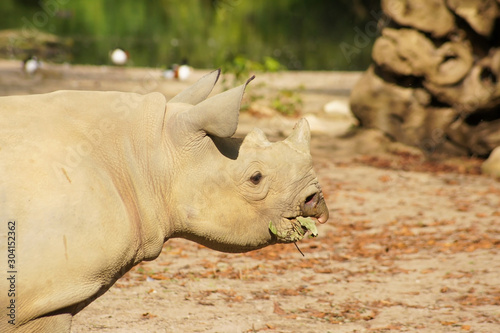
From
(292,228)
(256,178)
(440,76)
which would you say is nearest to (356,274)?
(292,228)

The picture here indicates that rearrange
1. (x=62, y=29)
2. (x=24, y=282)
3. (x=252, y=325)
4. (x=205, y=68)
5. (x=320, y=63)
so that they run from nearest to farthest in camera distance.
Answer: (x=24, y=282) < (x=252, y=325) < (x=205, y=68) < (x=320, y=63) < (x=62, y=29)

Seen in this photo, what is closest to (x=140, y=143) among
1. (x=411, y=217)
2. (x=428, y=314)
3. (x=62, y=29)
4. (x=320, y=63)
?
(x=428, y=314)

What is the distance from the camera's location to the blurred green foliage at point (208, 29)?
25859mm

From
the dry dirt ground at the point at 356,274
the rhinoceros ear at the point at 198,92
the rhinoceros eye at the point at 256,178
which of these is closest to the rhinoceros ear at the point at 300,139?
the rhinoceros eye at the point at 256,178

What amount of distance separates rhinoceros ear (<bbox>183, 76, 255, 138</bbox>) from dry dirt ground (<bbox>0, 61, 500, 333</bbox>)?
2.41 meters

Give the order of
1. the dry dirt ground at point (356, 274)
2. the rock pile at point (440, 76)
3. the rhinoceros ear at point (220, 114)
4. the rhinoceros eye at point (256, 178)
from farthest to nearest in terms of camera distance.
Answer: the rock pile at point (440, 76) < the dry dirt ground at point (356, 274) < the rhinoceros eye at point (256, 178) < the rhinoceros ear at point (220, 114)

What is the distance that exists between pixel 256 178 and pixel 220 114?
0.52 m

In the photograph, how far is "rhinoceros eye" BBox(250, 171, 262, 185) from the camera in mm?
3906

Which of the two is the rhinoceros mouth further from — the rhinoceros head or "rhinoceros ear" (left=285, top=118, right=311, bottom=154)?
"rhinoceros ear" (left=285, top=118, right=311, bottom=154)

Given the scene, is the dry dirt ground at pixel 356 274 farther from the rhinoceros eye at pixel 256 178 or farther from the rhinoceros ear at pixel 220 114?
the rhinoceros ear at pixel 220 114

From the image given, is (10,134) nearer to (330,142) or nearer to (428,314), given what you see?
(428,314)

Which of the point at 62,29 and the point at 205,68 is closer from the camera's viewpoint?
the point at 205,68

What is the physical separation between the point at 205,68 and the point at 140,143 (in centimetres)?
1949

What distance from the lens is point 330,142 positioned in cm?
1331
